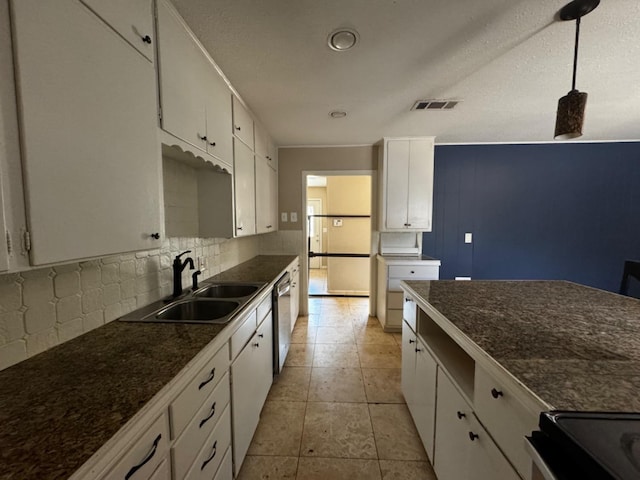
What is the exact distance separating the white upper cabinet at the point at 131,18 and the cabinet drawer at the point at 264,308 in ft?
4.65

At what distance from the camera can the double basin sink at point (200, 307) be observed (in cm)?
130

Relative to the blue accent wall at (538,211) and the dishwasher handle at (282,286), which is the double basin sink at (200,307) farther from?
the blue accent wall at (538,211)

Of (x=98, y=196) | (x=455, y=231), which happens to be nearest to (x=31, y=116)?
(x=98, y=196)

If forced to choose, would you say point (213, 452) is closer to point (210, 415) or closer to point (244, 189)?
point (210, 415)

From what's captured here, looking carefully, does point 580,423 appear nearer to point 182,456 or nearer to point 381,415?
point 182,456

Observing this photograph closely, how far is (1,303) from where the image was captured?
82cm

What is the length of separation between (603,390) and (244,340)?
4.53ft

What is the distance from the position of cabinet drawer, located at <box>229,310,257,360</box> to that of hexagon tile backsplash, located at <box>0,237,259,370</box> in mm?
584

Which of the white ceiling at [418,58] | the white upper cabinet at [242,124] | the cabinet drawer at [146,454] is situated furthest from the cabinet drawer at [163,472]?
the white upper cabinet at [242,124]

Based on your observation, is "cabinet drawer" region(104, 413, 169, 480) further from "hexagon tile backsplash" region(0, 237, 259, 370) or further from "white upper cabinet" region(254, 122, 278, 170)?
"white upper cabinet" region(254, 122, 278, 170)

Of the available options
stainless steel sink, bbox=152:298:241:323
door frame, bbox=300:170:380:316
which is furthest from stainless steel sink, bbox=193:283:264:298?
door frame, bbox=300:170:380:316

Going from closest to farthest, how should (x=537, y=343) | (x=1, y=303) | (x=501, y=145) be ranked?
(x=1, y=303), (x=537, y=343), (x=501, y=145)

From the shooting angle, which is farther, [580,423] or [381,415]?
[381,415]

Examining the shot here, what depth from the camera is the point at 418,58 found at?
1.63 meters
